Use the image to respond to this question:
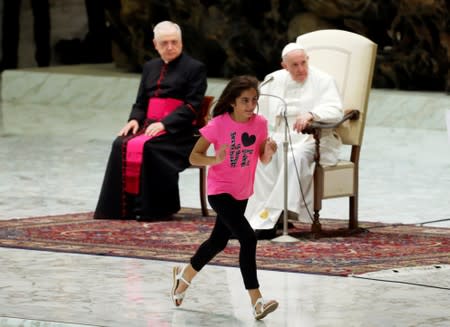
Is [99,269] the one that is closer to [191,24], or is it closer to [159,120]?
[159,120]

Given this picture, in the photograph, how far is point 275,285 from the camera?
Result: 6.88m

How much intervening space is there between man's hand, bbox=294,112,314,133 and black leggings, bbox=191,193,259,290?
2.29 metres

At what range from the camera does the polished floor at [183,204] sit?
6207 mm

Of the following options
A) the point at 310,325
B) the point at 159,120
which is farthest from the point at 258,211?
the point at 310,325

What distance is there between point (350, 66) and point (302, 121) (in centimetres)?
75

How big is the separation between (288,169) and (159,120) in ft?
4.39

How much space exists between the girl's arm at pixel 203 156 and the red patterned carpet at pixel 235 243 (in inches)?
50.4

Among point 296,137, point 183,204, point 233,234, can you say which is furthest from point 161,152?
point 233,234

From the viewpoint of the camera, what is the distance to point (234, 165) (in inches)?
245

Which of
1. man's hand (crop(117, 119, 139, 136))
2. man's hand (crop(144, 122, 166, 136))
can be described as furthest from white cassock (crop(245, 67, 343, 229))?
man's hand (crop(117, 119, 139, 136))

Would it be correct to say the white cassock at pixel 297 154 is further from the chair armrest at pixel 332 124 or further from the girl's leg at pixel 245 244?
the girl's leg at pixel 245 244

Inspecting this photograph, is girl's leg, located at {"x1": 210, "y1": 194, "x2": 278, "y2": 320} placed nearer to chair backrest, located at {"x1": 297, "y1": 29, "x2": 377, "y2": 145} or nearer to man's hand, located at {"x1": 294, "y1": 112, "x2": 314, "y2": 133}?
man's hand, located at {"x1": 294, "y1": 112, "x2": 314, "y2": 133}

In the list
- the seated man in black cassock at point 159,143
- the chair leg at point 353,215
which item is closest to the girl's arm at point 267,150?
the chair leg at point 353,215

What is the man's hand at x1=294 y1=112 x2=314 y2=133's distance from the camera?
334 inches
